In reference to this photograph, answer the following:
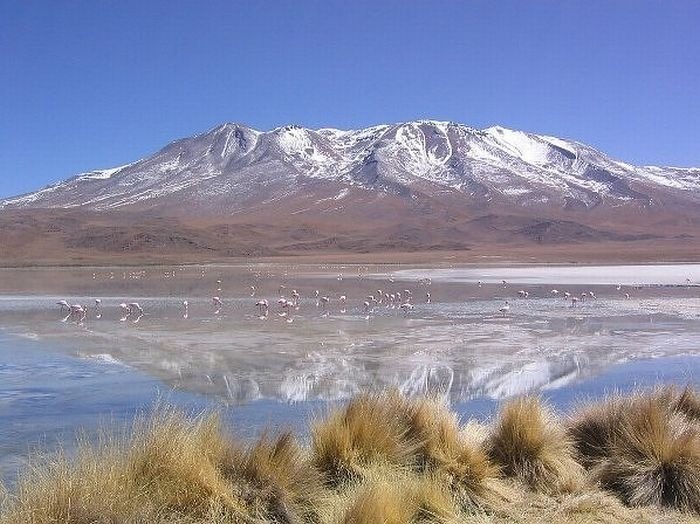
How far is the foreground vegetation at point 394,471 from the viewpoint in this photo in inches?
174

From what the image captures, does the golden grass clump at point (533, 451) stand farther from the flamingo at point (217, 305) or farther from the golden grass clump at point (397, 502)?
the flamingo at point (217, 305)

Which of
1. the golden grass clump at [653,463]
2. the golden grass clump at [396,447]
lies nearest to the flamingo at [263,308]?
the golden grass clump at [396,447]

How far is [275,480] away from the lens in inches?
195

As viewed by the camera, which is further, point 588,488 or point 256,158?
point 256,158

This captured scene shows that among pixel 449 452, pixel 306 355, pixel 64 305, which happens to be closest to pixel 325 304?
pixel 64 305

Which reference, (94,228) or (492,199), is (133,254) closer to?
(94,228)

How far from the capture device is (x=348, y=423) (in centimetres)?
576

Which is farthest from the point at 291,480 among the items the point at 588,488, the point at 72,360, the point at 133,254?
the point at 133,254

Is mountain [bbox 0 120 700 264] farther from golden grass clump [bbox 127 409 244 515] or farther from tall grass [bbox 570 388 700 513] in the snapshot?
golden grass clump [bbox 127 409 244 515]

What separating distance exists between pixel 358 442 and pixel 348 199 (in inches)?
5226

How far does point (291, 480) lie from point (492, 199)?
5614 inches

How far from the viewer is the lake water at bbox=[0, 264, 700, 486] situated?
892 cm

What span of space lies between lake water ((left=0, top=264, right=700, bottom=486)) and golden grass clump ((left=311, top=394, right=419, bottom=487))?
2.11 ft

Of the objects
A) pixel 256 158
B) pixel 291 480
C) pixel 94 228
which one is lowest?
pixel 291 480
